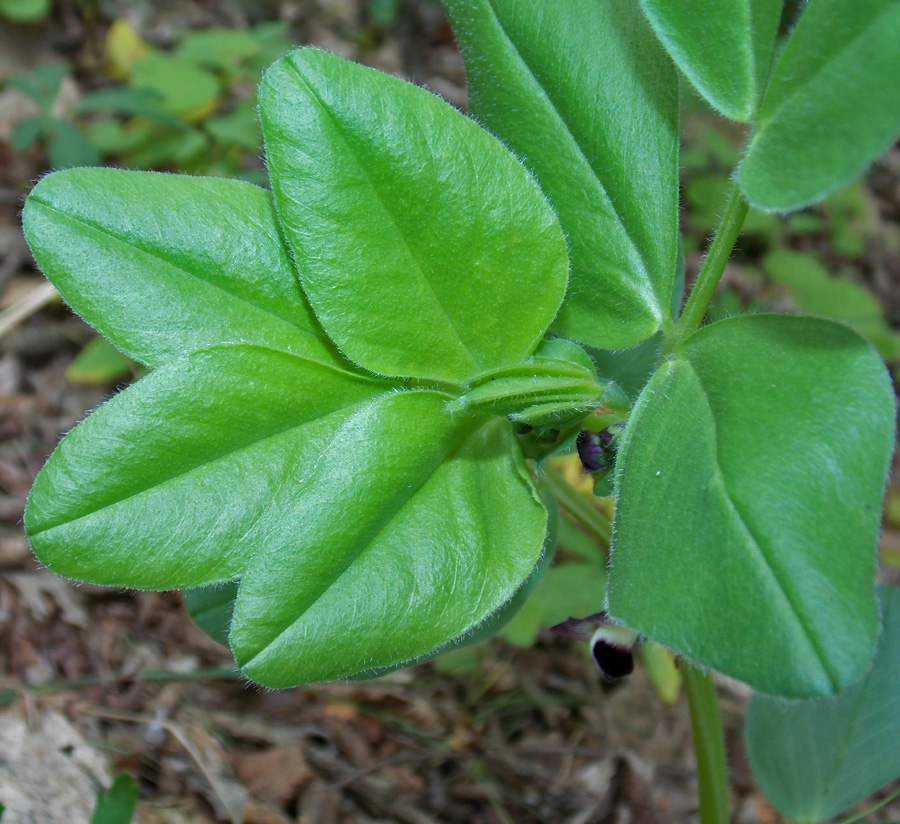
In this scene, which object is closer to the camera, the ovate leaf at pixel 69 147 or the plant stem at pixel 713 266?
the plant stem at pixel 713 266

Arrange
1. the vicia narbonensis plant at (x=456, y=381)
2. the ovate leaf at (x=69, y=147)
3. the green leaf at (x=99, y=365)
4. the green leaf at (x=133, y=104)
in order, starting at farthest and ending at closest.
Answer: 1. the green leaf at (x=133, y=104)
2. the ovate leaf at (x=69, y=147)
3. the green leaf at (x=99, y=365)
4. the vicia narbonensis plant at (x=456, y=381)

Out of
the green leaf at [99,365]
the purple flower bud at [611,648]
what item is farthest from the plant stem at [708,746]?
the green leaf at [99,365]

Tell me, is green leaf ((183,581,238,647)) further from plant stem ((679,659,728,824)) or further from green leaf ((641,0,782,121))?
green leaf ((641,0,782,121))

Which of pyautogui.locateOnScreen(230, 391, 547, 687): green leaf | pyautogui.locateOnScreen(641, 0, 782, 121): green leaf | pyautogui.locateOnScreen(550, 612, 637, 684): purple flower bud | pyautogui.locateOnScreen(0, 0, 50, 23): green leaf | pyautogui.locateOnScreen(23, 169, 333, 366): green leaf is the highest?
pyautogui.locateOnScreen(0, 0, 50, 23): green leaf

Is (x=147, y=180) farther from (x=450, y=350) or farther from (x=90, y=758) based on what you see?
(x=90, y=758)

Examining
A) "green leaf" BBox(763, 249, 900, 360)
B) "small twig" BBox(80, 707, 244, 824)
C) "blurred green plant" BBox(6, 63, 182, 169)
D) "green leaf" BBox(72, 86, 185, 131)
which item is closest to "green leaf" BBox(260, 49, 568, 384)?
"small twig" BBox(80, 707, 244, 824)

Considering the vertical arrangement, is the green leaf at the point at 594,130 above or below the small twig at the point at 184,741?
above

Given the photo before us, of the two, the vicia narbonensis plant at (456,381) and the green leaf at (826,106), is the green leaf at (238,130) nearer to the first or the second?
the vicia narbonensis plant at (456,381)
